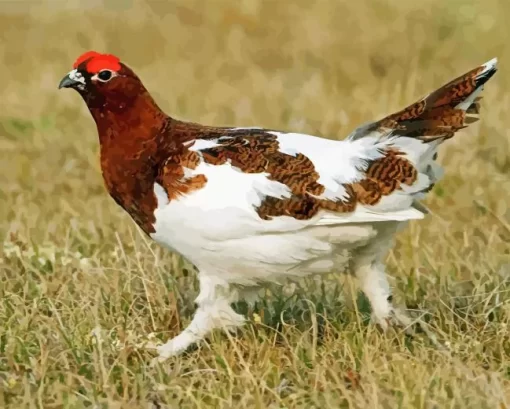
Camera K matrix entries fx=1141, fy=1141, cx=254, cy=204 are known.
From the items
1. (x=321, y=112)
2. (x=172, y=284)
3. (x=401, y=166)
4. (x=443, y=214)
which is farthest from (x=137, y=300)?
(x=321, y=112)

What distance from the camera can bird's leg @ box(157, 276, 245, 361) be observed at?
371cm

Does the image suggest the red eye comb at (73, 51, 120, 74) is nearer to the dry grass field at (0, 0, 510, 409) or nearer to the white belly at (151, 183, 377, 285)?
the white belly at (151, 183, 377, 285)

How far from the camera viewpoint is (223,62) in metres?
8.33

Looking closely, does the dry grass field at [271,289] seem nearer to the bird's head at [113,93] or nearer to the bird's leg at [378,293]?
the bird's leg at [378,293]

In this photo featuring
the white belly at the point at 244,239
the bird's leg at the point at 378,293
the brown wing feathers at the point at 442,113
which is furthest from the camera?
the bird's leg at the point at 378,293

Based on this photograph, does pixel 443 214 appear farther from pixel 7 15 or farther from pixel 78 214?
pixel 7 15

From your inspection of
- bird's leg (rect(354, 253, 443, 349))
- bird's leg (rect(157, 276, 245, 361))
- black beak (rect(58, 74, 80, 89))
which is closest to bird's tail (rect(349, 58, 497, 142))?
bird's leg (rect(354, 253, 443, 349))

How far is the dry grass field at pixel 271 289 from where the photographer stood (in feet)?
11.4

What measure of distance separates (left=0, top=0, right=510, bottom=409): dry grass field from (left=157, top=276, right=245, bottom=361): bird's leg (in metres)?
0.04

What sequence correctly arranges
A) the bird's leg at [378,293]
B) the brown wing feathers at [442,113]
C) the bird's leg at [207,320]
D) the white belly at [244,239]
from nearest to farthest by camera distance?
1. the white belly at [244,239]
2. the brown wing feathers at [442,113]
3. the bird's leg at [207,320]
4. the bird's leg at [378,293]

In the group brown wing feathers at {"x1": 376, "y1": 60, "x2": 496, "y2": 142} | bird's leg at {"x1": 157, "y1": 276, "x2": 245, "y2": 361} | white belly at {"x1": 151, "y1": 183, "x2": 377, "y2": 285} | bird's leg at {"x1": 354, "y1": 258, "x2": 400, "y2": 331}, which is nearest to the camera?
white belly at {"x1": 151, "y1": 183, "x2": 377, "y2": 285}

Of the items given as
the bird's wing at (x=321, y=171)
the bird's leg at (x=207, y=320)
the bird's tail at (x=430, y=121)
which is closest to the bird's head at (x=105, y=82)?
the bird's wing at (x=321, y=171)

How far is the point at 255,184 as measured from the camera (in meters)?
3.48

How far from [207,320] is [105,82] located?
2.76ft
